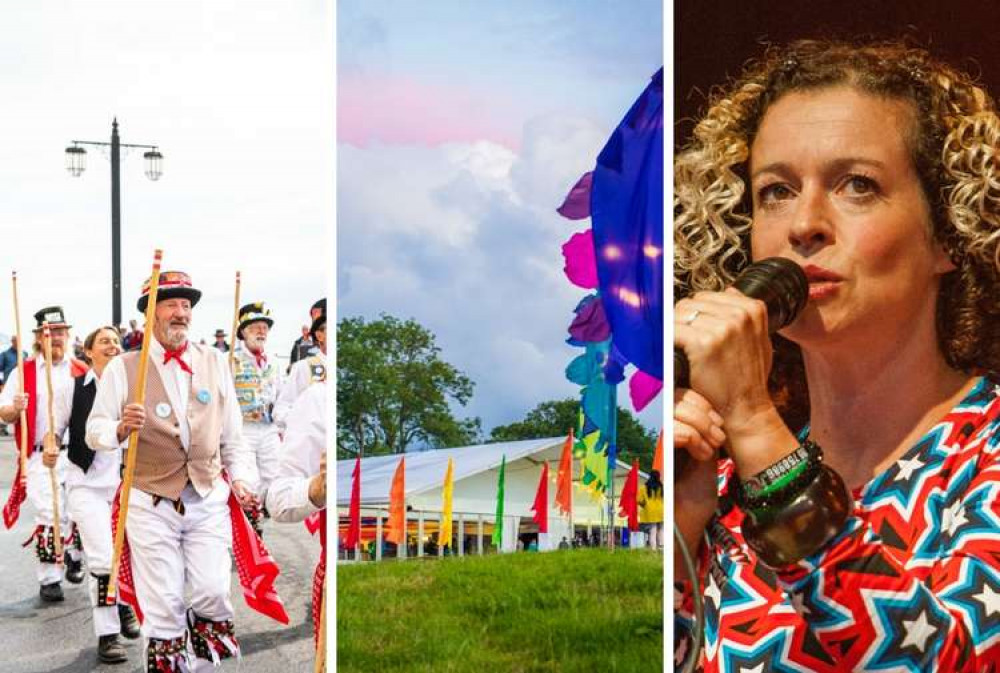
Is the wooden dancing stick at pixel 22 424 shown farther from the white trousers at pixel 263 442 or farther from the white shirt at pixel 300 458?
the white shirt at pixel 300 458

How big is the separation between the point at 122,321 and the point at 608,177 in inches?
53.6

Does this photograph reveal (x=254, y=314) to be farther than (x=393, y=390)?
Yes

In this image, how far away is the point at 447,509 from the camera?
3.48 m

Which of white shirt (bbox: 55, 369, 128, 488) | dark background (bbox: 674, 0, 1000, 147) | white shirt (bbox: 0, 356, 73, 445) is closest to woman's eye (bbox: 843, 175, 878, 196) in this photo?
dark background (bbox: 674, 0, 1000, 147)

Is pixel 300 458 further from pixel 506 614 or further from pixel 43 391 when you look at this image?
pixel 43 391

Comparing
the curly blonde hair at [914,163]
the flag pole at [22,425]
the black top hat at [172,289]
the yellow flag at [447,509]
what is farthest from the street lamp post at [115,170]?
the curly blonde hair at [914,163]

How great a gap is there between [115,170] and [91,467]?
113 cm

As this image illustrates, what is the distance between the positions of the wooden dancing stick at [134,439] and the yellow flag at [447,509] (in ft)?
2.79

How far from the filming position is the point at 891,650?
318cm

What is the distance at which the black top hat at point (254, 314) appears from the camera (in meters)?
3.57

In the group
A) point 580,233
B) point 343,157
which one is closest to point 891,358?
point 580,233

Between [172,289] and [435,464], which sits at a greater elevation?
[172,289]

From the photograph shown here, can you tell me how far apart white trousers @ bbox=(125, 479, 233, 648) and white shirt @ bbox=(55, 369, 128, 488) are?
0.46m

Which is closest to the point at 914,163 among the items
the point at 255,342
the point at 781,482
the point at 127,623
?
the point at 781,482
